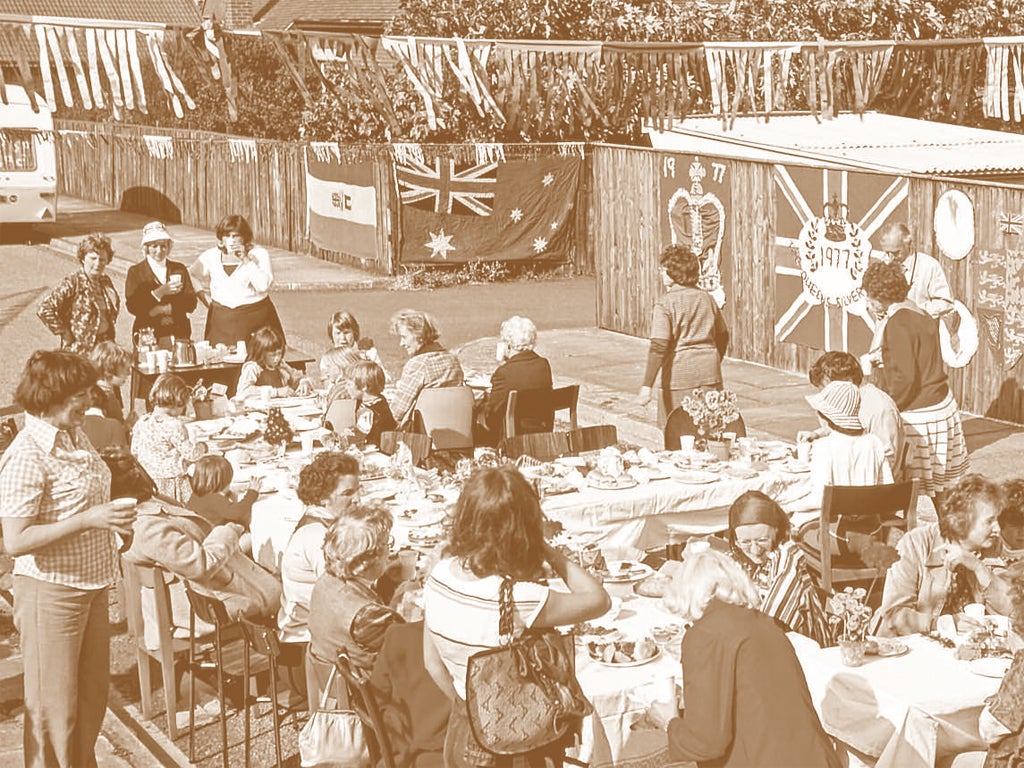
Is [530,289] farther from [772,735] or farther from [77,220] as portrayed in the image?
[772,735]

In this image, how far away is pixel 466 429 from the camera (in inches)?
407

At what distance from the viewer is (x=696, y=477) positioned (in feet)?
30.1

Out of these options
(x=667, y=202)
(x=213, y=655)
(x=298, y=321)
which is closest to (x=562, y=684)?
(x=213, y=655)

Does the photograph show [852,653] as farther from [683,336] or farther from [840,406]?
[683,336]

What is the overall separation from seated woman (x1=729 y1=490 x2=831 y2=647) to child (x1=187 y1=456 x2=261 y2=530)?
2.66 m

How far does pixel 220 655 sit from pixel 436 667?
6.91ft

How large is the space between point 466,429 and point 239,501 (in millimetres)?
1933

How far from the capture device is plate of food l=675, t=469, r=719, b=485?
9133mm

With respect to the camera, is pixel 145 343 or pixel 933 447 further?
pixel 145 343

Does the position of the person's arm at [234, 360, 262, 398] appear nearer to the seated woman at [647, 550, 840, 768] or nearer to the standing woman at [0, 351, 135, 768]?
the standing woman at [0, 351, 135, 768]

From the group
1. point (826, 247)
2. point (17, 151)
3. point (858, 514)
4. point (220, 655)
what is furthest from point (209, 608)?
point (17, 151)

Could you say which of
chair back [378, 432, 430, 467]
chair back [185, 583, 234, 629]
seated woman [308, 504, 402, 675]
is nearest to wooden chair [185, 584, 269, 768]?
chair back [185, 583, 234, 629]

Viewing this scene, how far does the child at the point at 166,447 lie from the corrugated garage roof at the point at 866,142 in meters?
10.9

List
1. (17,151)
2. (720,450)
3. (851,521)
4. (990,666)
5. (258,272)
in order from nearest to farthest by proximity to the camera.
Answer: (990,666)
(851,521)
(720,450)
(258,272)
(17,151)
